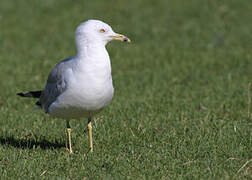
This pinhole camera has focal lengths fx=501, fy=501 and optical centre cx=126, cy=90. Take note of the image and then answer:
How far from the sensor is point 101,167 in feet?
18.9

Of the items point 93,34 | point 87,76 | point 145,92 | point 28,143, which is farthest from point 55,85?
point 145,92

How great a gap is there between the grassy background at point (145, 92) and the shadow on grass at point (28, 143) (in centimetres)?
1

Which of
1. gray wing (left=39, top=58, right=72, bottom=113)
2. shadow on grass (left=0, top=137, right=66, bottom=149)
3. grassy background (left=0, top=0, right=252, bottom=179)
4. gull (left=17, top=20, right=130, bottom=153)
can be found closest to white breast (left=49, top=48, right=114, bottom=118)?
gull (left=17, top=20, right=130, bottom=153)

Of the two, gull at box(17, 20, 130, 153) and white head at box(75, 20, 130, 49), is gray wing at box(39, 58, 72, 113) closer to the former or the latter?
gull at box(17, 20, 130, 153)

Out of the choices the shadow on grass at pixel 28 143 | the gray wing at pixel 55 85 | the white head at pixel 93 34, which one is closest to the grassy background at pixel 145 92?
the shadow on grass at pixel 28 143

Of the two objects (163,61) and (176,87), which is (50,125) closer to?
(176,87)

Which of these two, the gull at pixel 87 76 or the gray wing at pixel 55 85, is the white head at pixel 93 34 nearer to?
the gull at pixel 87 76

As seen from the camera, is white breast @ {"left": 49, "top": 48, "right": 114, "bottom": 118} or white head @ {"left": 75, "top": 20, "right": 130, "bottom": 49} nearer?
white breast @ {"left": 49, "top": 48, "right": 114, "bottom": 118}

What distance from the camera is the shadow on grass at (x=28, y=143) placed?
669 centimetres

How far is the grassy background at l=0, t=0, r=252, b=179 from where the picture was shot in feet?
19.2

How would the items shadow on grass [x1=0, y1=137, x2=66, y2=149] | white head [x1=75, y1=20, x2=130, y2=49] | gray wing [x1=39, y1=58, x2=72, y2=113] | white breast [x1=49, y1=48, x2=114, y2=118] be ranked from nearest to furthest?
white breast [x1=49, y1=48, x2=114, y2=118] < white head [x1=75, y1=20, x2=130, y2=49] < gray wing [x1=39, y1=58, x2=72, y2=113] < shadow on grass [x1=0, y1=137, x2=66, y2=149]

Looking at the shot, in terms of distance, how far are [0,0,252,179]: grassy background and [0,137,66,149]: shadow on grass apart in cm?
1

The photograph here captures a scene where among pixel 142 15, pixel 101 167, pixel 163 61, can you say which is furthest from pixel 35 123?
pixel 142 15

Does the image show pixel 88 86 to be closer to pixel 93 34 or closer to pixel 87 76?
pixel 87 76
